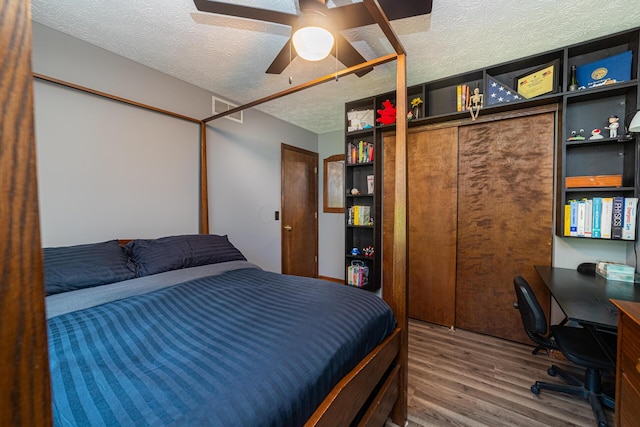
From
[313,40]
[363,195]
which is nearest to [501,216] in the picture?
[363,195]

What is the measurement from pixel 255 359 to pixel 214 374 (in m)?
0.13

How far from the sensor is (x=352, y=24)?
1.43 meters

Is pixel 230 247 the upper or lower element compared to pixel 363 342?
upper

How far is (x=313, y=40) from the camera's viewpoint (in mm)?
1370

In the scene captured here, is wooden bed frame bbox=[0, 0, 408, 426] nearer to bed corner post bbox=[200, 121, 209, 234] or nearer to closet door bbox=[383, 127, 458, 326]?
bed corner post bbox=[200, 121, 209, 234]

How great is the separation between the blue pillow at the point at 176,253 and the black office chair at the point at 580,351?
2184 mm

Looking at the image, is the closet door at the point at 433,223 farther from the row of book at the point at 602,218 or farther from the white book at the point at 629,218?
the white book at the point at 629,218

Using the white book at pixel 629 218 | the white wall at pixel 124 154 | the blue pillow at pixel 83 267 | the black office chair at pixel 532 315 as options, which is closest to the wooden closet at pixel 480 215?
the white book at pixel 629 218

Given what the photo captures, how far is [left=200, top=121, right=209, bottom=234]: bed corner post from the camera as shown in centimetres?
264

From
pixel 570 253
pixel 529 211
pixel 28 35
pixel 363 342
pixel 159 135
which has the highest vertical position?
pixel 159 135

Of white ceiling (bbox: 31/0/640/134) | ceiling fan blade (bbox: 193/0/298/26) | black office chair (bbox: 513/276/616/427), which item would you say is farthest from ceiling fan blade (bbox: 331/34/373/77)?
black office chair (bbox: 513/276/616/427)

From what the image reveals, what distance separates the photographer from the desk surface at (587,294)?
4.02ft

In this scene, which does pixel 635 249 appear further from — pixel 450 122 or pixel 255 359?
pixel 255 359

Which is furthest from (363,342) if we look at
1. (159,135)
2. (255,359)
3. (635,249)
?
(159,135)
